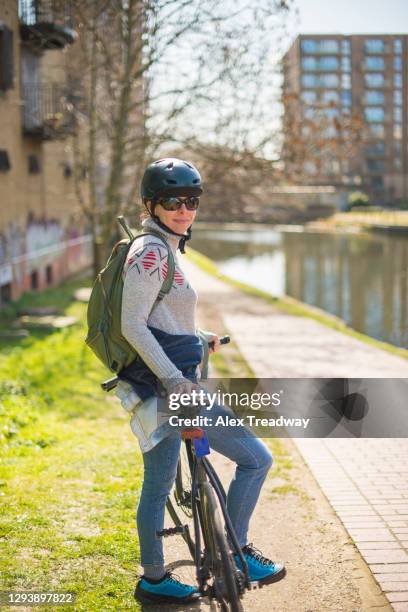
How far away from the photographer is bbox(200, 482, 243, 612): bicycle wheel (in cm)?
307

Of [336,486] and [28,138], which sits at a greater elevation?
[28,138]

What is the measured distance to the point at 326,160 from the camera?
1501cm

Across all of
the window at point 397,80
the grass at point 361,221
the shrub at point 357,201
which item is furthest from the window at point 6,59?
the shrub at point 357,201

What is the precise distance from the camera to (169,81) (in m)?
13.7

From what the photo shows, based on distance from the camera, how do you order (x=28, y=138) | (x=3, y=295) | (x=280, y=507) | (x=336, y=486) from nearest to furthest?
(x=280, y=507)
(x=336, y=486)
(x=3, y=295)
(x=28, y=138)

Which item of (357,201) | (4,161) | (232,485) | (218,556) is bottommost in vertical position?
(218,556)

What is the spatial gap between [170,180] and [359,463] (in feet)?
10.5

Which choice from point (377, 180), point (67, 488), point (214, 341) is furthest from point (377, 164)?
point (214, 341)

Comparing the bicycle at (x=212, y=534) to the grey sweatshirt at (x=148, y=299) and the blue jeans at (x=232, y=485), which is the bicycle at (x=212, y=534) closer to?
the blue jeans at (x=232, y=485)

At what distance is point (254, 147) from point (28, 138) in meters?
7.44

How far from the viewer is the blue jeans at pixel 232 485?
131 inches

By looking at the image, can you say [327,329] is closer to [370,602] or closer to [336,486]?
[336,486]

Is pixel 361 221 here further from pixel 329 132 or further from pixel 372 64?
pixel 329 132

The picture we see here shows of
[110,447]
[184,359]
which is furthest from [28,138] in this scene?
[184,359]
